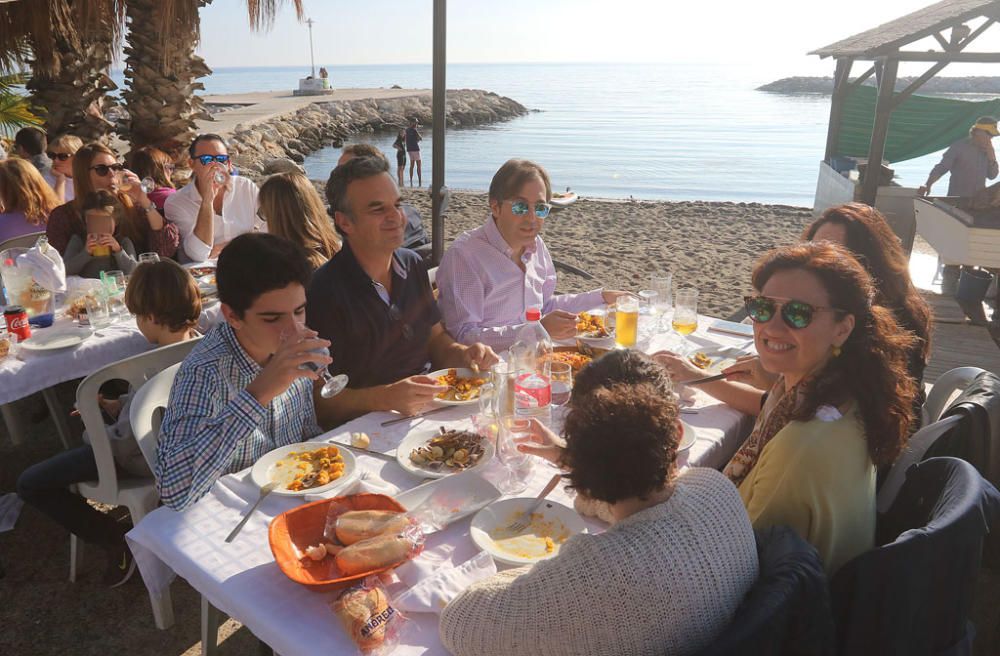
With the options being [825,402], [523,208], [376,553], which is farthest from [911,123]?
[376,553]

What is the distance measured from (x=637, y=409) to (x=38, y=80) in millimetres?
11889

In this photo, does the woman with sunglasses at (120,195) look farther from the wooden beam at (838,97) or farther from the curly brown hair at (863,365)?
the wooden beam at (838,97)

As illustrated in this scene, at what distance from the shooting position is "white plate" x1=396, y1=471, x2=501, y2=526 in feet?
6.36

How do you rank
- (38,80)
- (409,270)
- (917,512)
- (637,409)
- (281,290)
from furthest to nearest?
(38,80) < (409,270) < (281,290) < (917,512) < (637,409)

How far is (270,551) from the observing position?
1.79 m

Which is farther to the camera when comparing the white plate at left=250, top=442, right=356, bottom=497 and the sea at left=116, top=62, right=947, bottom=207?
the sea at left=116, top=62, right=947, bottom=207

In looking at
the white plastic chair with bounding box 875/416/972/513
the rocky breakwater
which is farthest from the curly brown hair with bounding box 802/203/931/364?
the rocky breakwater

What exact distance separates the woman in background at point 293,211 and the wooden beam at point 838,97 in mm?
11666

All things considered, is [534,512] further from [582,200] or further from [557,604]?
[582,200]

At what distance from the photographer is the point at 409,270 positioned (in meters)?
3.45

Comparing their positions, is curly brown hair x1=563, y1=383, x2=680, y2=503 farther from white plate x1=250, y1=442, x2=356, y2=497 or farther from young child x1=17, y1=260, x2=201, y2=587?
young child x1=17, y1=260, x2=201, y2=587

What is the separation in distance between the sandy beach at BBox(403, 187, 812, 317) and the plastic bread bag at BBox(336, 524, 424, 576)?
22.0ft

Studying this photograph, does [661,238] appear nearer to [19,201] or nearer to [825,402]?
[19,201]

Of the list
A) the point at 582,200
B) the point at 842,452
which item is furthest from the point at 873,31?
the point at 842,452
